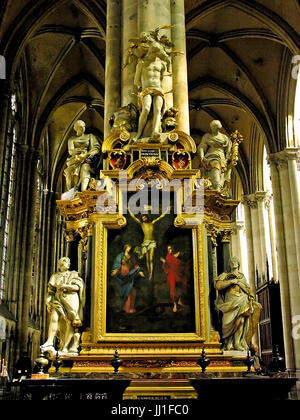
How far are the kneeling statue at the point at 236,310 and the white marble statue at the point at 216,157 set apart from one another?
1.60 meters

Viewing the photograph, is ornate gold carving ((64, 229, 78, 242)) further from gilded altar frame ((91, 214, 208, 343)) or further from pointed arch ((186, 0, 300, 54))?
pointed arch ((186, 0, 300, 54))

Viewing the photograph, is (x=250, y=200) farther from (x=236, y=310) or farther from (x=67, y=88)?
(x=236, y=310)

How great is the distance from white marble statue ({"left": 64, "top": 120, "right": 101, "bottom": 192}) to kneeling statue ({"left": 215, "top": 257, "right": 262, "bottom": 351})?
253cm

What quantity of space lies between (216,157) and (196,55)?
1335 centimetres

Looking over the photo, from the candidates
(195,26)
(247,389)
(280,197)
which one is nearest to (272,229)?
(280,197)

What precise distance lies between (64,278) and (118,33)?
531 cm

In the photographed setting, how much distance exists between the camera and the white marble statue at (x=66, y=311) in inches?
259

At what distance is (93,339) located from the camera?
6375mm

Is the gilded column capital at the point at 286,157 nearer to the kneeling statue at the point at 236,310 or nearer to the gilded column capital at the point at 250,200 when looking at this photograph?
the gilded column capital at the point at 250,200

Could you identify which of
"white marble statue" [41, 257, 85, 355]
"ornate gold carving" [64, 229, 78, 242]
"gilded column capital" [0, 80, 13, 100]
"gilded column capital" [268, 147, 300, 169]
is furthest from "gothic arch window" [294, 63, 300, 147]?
"white marble statue" [41, 257, 85, 355]

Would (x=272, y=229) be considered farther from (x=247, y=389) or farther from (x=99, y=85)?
(x=247, y=389)

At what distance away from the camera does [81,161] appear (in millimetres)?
7859

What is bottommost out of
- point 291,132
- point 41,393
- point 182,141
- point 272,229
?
point 41,393

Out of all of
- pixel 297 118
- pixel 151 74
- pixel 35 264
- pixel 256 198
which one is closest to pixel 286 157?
pixel 297 118
